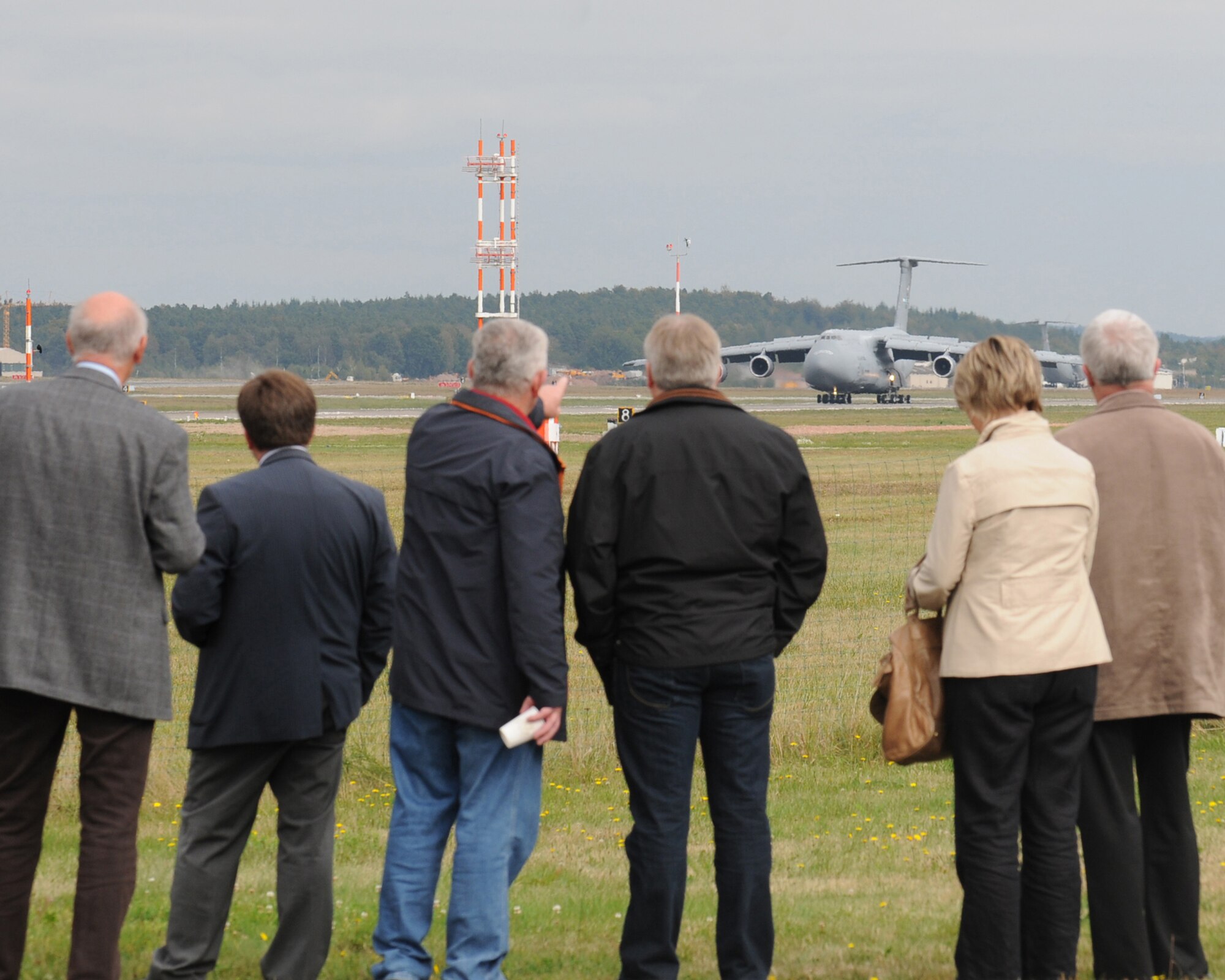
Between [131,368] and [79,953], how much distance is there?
5.06 feet

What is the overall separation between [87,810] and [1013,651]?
249 centimetres

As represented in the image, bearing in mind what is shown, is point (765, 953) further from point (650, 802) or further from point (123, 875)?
point (123, 875)

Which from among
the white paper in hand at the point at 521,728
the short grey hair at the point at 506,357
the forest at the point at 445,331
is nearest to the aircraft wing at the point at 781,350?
the forest at the point at 445,331

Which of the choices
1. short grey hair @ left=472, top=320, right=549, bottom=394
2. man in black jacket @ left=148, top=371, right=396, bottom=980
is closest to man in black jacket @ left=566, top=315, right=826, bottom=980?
short grey hair @ left=472, top=320, right=549, bottom=394

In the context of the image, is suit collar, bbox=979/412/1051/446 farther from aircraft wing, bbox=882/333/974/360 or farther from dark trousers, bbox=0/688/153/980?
aircraft wing, bbox=882/333/974/360

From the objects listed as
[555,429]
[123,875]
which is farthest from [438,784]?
[555,429]

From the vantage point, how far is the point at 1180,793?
14.1 ft

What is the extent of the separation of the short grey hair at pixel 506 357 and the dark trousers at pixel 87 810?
1.32 m

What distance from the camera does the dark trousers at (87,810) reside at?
3701 mm

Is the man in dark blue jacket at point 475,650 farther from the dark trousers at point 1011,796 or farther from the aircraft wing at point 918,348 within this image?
the aircraft wing at point 918,348

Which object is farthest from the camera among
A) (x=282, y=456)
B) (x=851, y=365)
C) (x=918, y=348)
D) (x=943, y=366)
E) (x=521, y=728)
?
(x=918, y=348)

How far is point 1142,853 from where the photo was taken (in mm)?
4211

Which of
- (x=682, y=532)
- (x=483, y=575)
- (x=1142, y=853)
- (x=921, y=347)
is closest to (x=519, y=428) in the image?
(x=483, y=575)

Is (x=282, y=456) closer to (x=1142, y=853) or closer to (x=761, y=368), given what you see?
(x=1142, y=853)
